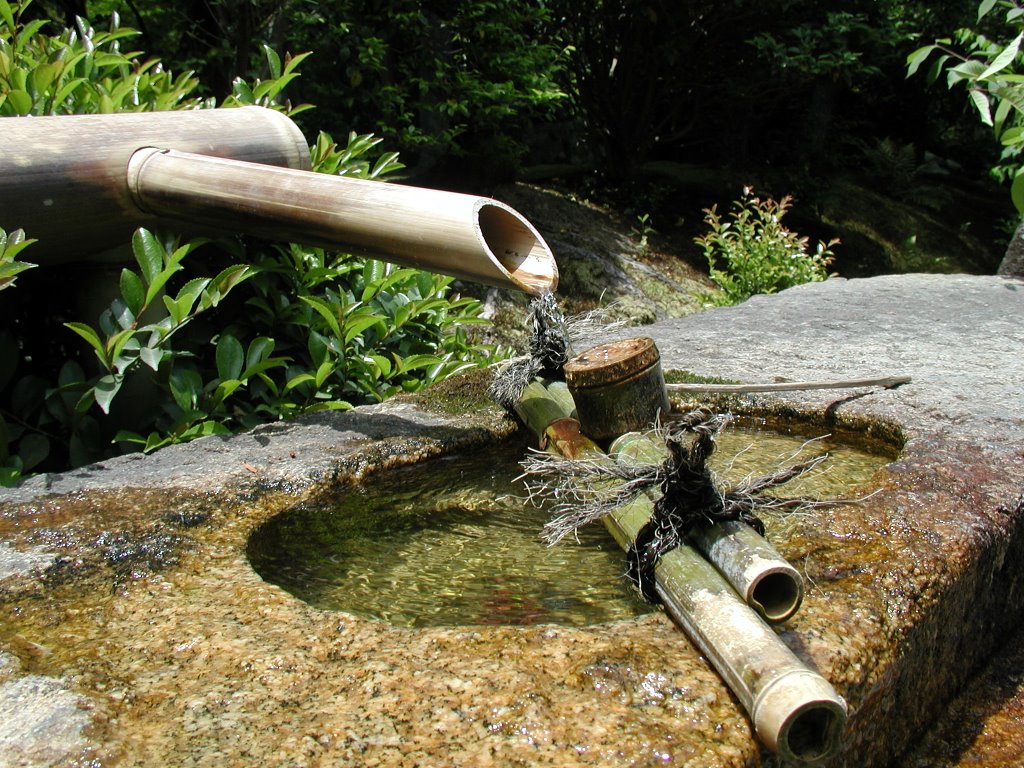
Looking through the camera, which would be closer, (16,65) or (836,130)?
(16,65)

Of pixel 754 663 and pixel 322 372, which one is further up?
pixel 754 663

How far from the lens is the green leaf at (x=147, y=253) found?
336 centimetres

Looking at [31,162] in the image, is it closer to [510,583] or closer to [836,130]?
[510,583]

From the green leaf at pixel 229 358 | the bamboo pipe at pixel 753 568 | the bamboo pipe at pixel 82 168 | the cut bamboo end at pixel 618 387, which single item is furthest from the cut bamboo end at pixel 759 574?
the bamboo pipe at pixel 82 168

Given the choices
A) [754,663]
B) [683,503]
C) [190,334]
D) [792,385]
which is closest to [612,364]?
[683,503]

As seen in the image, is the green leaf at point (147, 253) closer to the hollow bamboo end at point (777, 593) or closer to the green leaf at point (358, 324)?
the green leaf at point (358, 324)

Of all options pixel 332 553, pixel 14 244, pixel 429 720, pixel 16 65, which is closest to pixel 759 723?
pixel 429 720

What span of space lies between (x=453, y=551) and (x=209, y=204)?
145cm

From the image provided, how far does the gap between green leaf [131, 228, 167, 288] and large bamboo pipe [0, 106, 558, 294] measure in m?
0.13

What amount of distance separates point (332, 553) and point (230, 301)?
5.23 ft

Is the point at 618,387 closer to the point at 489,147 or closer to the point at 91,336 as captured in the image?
the point at 91,336

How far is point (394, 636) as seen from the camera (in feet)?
6.72

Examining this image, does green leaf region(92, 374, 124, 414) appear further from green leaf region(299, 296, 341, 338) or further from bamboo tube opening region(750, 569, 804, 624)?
bamboo tube opening region(750, 569, 804, 624)

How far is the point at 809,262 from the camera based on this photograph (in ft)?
24.8
